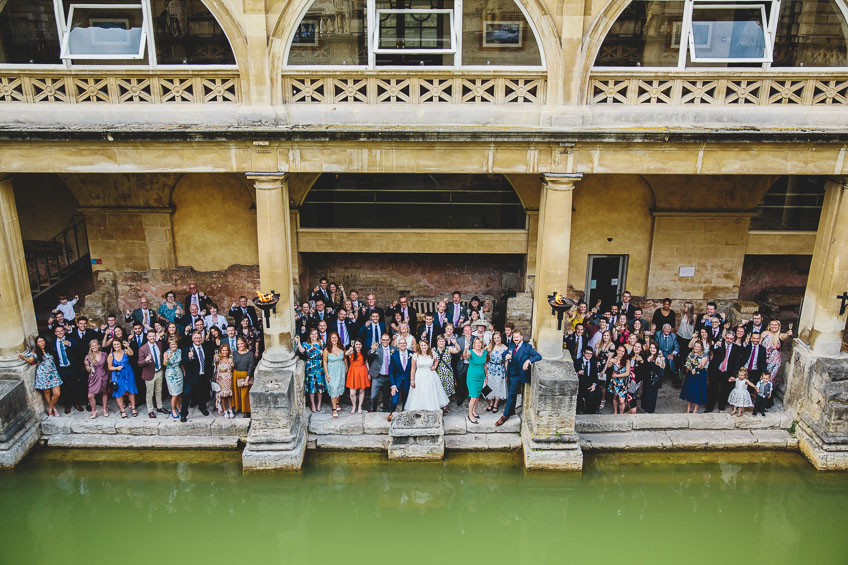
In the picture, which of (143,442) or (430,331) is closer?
(143,442)

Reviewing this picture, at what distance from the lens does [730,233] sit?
12.6 metres

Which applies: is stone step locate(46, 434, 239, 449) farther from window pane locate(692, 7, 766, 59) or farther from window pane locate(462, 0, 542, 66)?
window pane locate(692, 7, 766, 59)

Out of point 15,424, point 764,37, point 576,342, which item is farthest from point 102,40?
point 764,37

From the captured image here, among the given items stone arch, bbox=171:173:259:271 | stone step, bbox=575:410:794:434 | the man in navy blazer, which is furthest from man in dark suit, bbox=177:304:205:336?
stone step, bbox=575:410:794:434

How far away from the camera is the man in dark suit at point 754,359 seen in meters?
9.98

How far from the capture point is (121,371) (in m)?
9.87

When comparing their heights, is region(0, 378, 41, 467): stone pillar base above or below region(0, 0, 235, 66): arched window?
below

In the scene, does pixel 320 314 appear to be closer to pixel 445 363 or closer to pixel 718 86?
pixel 445 363

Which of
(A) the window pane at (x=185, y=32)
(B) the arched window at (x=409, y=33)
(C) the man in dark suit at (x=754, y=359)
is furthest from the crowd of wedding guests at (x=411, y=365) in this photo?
(A) the window pane at (x=185, y=32)

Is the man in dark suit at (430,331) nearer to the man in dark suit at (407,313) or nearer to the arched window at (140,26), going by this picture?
the man in dark suit at (407,313)

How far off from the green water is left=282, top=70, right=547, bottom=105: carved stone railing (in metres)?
5.06

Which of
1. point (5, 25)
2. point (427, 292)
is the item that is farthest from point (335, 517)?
point (5, 25)

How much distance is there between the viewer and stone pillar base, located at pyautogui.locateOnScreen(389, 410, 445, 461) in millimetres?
9609

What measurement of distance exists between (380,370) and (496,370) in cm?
173
